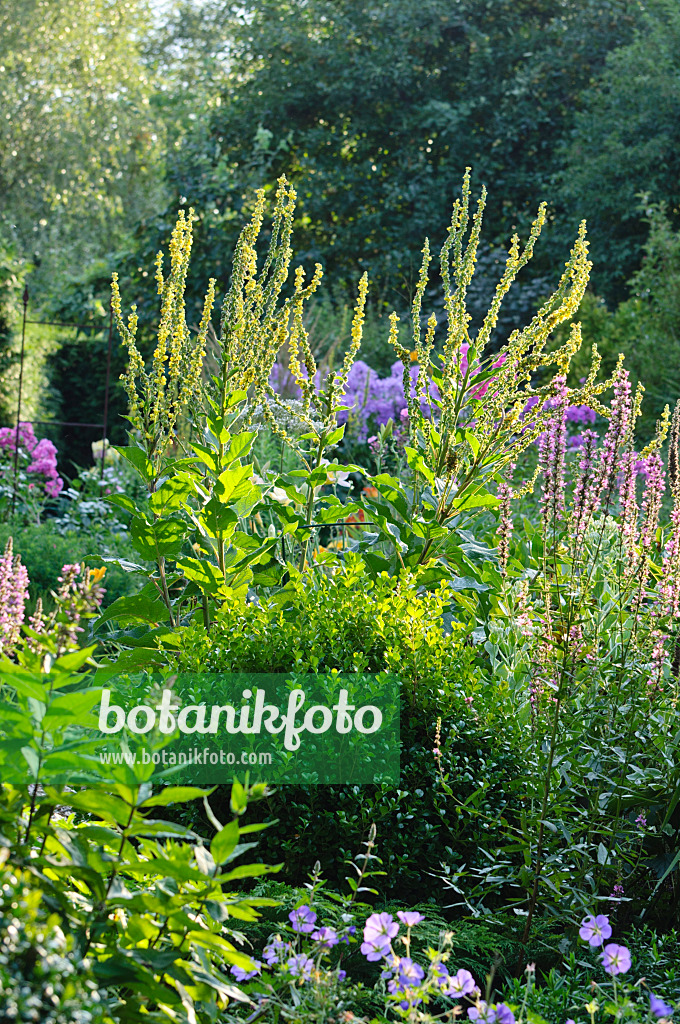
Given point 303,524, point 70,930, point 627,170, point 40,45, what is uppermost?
point 40,45

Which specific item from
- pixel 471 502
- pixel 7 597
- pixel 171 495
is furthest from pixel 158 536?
pixel 471 502

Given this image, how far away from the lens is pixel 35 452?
700 cm

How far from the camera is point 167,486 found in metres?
2.62

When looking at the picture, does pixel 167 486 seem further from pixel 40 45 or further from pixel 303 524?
pixel 40 45

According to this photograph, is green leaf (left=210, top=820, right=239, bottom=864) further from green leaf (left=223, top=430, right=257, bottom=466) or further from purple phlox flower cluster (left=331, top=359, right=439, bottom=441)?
purple phlox flower cluster (left=331, top=359, right=439, bottom=441)

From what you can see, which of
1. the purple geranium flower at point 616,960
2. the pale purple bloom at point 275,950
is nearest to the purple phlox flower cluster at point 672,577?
the purple geranium flower at point 616,960

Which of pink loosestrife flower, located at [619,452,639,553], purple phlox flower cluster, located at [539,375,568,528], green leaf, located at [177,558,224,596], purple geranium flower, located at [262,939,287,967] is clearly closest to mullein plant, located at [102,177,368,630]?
green leaf, located at [177,558,224,596]

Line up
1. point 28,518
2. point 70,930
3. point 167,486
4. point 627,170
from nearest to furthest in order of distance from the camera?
point 70,930, point 167,486, point 28,518, point 627,170

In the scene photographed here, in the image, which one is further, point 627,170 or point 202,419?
point 627,170

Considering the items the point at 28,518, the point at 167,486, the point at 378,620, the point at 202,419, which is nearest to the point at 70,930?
the point at 378,620

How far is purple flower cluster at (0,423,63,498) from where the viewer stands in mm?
6934

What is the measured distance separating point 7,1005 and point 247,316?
2.50 metres

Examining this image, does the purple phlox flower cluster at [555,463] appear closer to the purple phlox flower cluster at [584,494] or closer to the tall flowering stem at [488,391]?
the purple phlox flower cluster at [584,494]

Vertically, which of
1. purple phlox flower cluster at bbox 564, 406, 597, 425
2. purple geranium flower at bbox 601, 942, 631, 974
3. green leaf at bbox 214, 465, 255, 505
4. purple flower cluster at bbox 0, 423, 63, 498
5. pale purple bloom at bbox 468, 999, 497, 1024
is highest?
purple phlox flower cluster at bbox 564, 406, 597, 425
